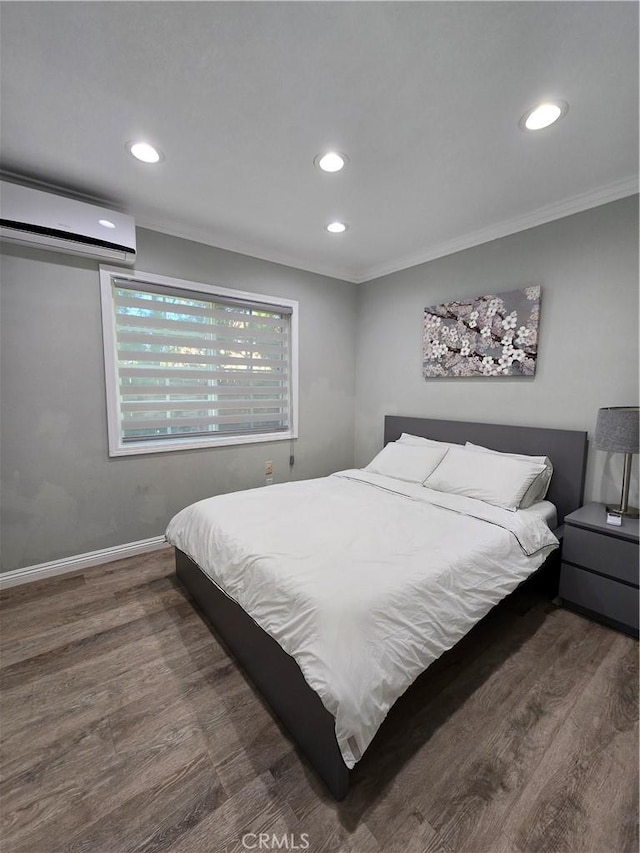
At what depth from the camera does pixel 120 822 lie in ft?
3.66

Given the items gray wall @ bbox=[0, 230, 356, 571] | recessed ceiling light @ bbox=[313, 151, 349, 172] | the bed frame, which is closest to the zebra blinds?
gray wall @ bbox=[0, 230, 356, 571]

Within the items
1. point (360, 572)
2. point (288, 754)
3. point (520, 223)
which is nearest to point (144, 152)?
point (360, 572)

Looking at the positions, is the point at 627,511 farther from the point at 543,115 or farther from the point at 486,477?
the point at 543,115

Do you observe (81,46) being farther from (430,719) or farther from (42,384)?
(430,719)

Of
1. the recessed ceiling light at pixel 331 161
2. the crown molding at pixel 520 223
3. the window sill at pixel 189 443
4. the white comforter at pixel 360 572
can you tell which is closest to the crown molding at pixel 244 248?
the crown molding at pixel 520 223

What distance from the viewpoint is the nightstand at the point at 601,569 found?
192 cm

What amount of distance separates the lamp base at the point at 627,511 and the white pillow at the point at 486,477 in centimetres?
46

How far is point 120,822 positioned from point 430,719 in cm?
115

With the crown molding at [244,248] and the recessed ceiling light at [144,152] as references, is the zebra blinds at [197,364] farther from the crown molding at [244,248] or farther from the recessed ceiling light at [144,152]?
the recessed ceiling light at [144,152]

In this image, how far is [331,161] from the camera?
1.99 m

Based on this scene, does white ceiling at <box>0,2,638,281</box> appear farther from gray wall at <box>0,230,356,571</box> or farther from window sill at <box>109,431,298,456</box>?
window sill at <box>109,431,298,456</box>

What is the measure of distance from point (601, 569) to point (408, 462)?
4.55 ft

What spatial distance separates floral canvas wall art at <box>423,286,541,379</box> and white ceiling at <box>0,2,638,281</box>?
0.62 metres

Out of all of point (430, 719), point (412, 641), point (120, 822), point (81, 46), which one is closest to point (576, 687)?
point (430, 719)
